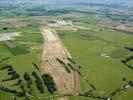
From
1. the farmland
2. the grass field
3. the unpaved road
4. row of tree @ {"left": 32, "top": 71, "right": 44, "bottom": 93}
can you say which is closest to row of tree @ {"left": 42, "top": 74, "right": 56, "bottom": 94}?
the farmland

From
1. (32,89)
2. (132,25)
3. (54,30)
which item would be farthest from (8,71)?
(132,25)

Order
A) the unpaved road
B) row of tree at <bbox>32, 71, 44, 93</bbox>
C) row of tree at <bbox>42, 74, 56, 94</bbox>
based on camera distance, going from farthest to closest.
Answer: the unpaved road
row of tree at <bbox>42, 74, 56, 94</bbox>
row of tree at <bbox>32, 71, 44, 93</bbox>

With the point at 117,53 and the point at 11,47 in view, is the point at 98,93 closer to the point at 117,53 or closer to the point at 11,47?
the point at 117,53

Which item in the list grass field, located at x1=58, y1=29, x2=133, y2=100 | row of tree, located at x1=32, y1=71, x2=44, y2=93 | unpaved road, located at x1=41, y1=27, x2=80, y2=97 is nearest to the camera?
row of tree, located at x1=32, y1=71, x2=44, y2=93

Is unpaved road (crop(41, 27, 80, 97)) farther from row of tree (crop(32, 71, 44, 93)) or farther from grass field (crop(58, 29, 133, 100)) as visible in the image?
row of tree (crop(32, 71, 44, 93))

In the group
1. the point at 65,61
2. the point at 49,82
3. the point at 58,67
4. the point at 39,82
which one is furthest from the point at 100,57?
the point at 39,82

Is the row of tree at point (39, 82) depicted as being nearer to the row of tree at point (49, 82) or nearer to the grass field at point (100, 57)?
the row of tree at point (49, 82)

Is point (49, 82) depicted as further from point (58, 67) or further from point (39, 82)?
point (58, 67)

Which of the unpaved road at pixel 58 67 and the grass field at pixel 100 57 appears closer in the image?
the unpaved road at pixel 58 67

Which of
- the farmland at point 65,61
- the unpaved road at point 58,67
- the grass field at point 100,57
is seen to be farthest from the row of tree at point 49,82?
the grass field at point 100,57
